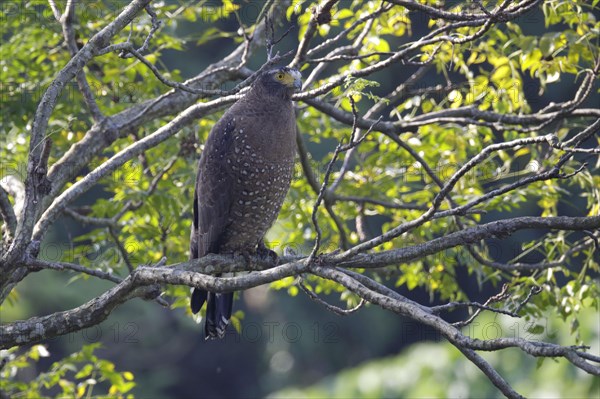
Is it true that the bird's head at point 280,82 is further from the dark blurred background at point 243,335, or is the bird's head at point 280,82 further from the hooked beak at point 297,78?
the dark blurred background at point 243,335

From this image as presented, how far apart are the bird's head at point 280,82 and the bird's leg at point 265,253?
3.02ft

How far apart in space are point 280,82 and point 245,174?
58cm

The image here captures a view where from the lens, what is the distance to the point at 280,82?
5.20m

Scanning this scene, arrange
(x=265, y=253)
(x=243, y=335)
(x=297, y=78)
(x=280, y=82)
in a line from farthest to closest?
(x=243, y=335) → (x=265, y=253) → (x=280, y=82) → (x=297, y=78)

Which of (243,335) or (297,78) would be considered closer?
(297,78)

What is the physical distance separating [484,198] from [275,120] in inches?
88.0

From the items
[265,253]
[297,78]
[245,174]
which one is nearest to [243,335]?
[265,253]

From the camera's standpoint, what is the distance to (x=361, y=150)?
6.27m

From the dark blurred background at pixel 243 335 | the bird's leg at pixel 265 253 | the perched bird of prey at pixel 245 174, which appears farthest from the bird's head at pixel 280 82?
the dark blurred background at pixel 243 335

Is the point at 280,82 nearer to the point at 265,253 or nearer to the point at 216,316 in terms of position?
the point at 265,253

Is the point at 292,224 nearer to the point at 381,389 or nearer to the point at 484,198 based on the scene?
the point at 484,198

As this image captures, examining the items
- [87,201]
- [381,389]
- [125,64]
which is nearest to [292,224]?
[125,64]

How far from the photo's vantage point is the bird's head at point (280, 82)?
5.11 meters

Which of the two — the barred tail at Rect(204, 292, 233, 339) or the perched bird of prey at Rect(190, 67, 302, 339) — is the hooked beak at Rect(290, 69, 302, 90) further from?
the barred tail at Rect(204, 292, 233, 339)
